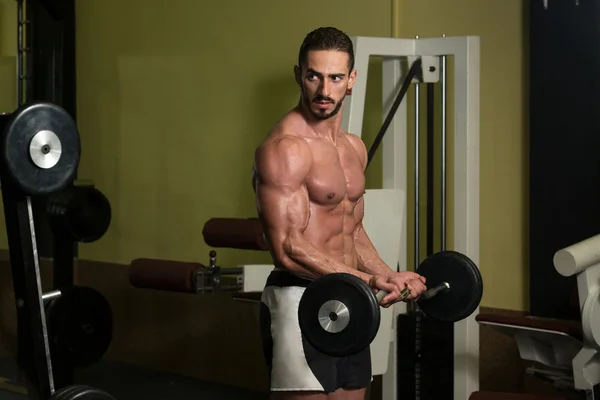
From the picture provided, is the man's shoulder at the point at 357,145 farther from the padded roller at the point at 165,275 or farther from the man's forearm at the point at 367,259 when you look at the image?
the padded roller at the point at 165,275

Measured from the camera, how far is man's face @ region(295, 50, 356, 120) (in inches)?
87.4

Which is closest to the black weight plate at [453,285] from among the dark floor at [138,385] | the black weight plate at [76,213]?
the dark floor at [138,385]

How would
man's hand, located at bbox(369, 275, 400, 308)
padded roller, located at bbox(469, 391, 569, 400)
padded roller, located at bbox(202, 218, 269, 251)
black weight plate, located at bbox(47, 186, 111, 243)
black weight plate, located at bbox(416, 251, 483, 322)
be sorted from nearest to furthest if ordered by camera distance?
man's hand, located at bbox(369, 275, 400, 308), black weight plate, located at bbox(416, 251, 483, 322), padded roller, located at bbox(469, 391, 569, 400), padded roller, located at bbox(202, 218, 269, 251), black weight plate, located at bbox(47, 186, 111, 243)

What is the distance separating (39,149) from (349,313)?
4.01ft

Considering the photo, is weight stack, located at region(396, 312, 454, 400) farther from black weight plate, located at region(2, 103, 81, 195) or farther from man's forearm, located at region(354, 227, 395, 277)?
black weight plate, located at region(2, 103, 81, 195)

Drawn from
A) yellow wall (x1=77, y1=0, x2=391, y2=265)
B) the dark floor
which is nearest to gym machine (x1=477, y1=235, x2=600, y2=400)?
yellow wall (x1=77, y1=0, x2=391, y2=265)

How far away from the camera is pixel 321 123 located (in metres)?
2.29

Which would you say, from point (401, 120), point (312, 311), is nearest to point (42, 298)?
point (312, 311)

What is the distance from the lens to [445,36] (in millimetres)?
3494

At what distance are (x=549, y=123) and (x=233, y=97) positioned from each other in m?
1.59

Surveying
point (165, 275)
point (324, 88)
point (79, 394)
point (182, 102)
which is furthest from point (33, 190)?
point (182, 102)

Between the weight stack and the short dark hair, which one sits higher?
the short dark hair

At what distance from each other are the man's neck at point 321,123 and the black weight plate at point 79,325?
2001 millimetres

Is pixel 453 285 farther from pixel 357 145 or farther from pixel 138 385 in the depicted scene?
pixel 138 385
